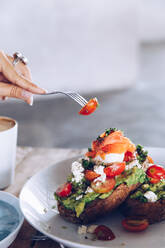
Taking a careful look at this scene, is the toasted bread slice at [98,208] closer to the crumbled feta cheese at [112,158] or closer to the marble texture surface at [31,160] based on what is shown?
the crumbled feta cheese at [112,158]

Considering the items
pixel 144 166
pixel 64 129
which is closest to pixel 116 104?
pixel 64 129

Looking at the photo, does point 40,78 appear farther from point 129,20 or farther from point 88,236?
point 88,236

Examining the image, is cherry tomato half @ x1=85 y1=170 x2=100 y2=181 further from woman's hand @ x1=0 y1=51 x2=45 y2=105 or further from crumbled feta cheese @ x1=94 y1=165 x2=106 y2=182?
woman's hand @ x1=0 y1=51 x2=45 y2=105

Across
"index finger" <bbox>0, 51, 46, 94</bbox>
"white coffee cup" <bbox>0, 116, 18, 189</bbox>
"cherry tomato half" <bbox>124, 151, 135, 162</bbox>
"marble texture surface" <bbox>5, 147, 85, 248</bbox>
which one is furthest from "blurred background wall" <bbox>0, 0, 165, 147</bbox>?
"cherry tomato half" <bbox>124, 151, 135, 162</bbox>

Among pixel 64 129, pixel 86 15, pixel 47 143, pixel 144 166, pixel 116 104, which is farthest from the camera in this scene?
pixel 86 15

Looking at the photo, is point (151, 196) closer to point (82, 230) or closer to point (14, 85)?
point (82, 230)
